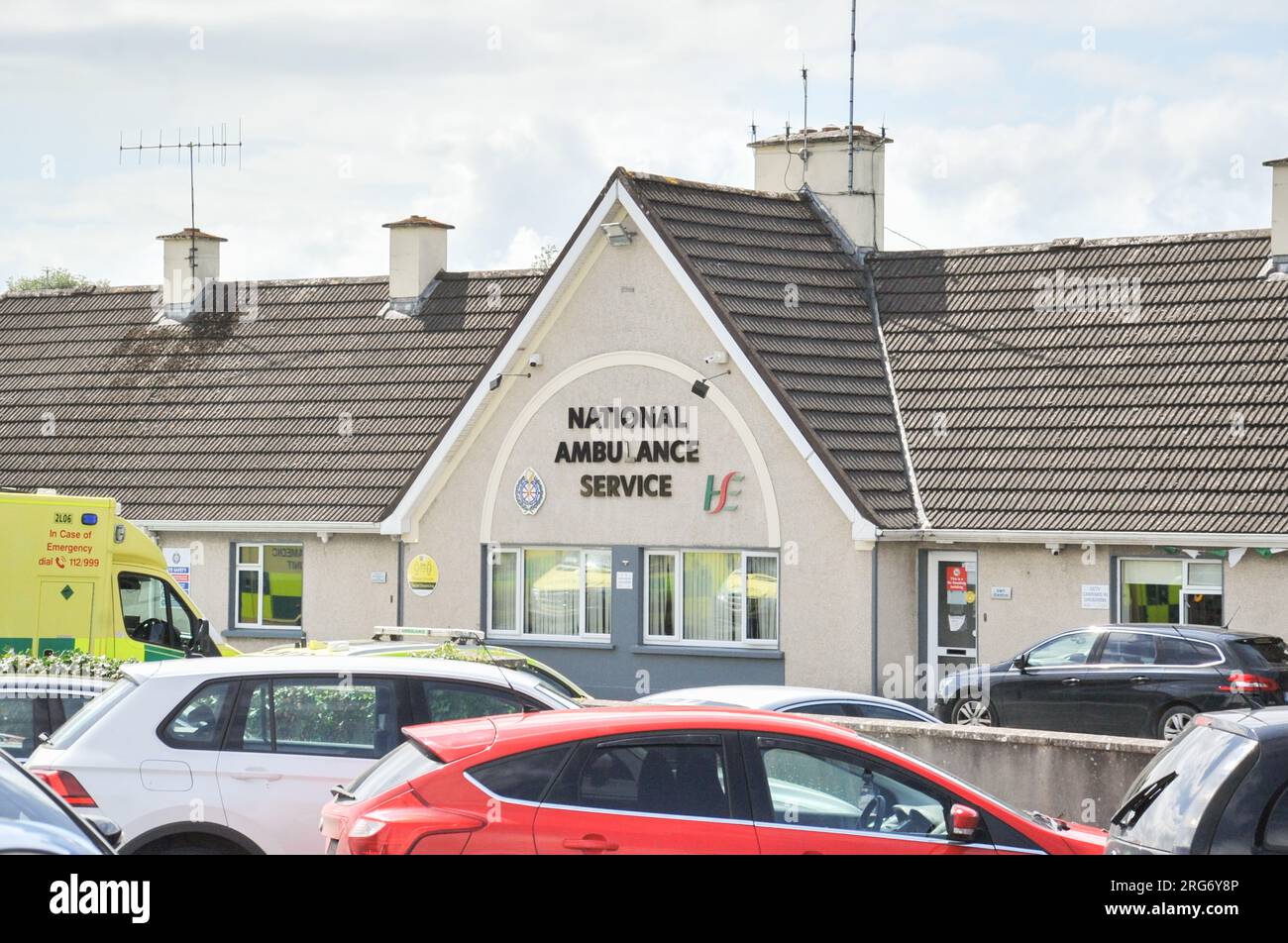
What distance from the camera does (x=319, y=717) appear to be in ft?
36.3

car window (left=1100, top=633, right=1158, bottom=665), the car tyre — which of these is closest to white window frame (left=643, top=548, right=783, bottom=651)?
the car tyre

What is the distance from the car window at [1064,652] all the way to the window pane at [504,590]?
8436 mm

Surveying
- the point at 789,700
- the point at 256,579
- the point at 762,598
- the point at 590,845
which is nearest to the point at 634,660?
the point at 762,598

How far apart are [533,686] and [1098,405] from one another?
49.0ft

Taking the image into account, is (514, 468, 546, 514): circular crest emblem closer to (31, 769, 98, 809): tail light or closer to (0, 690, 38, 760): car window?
(0, 690, 38, 760): car window

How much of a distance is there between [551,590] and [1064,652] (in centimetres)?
825

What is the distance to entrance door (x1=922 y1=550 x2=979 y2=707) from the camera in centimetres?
2389

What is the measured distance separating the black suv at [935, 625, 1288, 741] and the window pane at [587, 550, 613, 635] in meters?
5.83

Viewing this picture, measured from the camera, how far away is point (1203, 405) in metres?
23.8

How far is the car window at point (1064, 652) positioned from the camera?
20.6 meters

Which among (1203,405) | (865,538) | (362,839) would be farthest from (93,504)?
(1203,405)

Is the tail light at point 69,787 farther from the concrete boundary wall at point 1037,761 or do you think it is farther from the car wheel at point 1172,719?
the car wheel at point 1172,719
